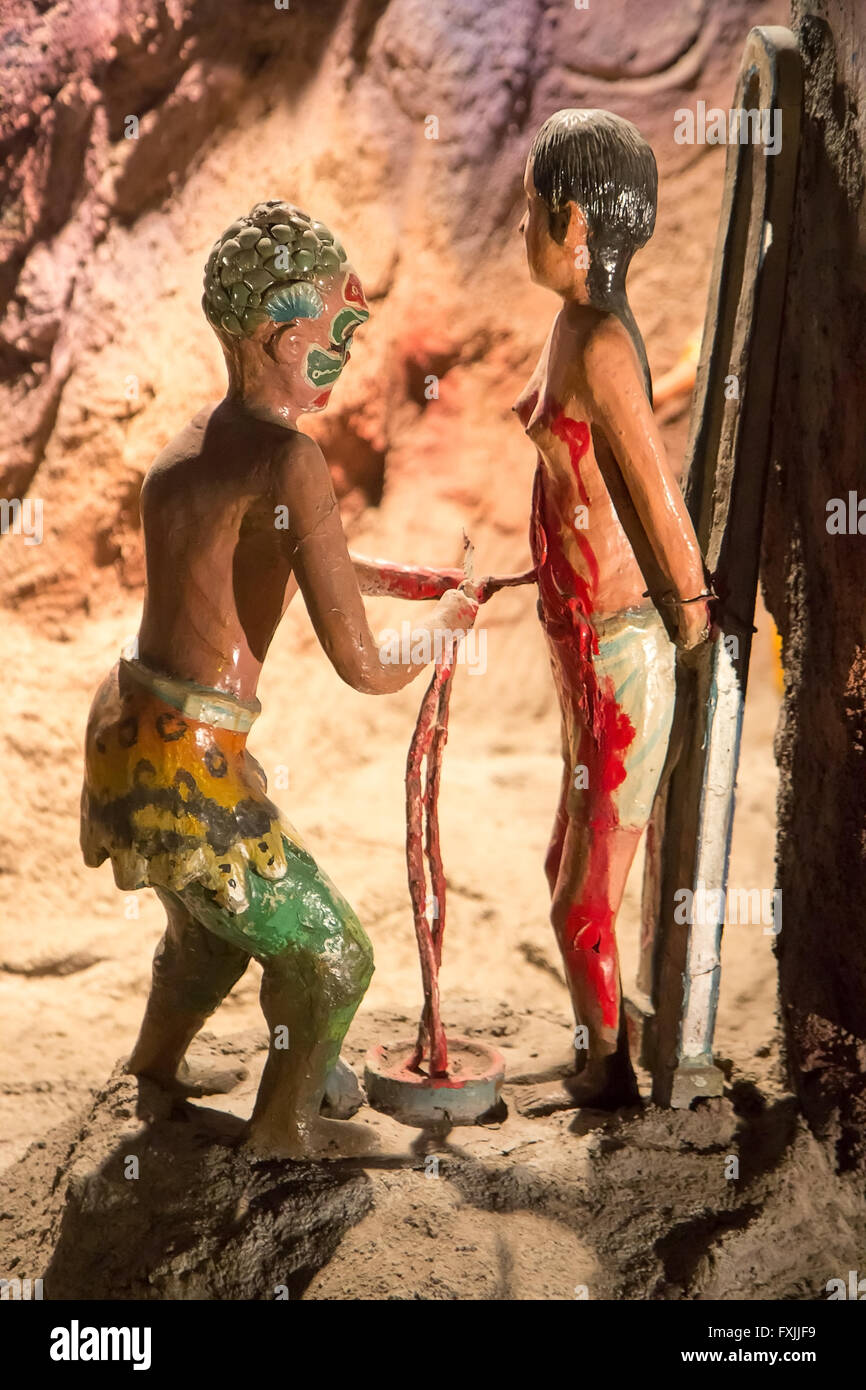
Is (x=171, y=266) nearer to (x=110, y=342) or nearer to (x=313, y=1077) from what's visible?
(x=110, y=342)

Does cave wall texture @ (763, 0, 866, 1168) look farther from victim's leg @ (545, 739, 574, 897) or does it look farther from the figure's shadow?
the figure's shadow

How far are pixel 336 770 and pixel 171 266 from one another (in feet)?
6.59

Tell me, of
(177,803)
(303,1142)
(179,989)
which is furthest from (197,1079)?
(177,803)

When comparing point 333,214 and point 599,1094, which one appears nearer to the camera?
point 599,1094

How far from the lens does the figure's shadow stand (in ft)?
8.69

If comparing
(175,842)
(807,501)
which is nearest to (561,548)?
(807,501)

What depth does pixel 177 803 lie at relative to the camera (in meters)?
2.72

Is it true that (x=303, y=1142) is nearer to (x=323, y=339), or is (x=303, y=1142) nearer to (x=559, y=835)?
(x=559, y=835)

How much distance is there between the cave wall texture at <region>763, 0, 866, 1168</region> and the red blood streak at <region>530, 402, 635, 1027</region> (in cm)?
46

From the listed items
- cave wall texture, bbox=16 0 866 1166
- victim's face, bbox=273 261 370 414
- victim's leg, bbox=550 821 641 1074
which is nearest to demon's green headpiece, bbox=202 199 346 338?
victim's face, bbox=273 261 370 414

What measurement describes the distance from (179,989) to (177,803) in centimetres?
56

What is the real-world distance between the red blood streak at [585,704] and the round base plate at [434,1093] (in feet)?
1.01

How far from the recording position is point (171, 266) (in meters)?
5.38

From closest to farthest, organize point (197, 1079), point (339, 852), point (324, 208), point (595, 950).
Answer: point (595, 950) < point (197, 1079) < point (339, 852) < point (324, 208)
